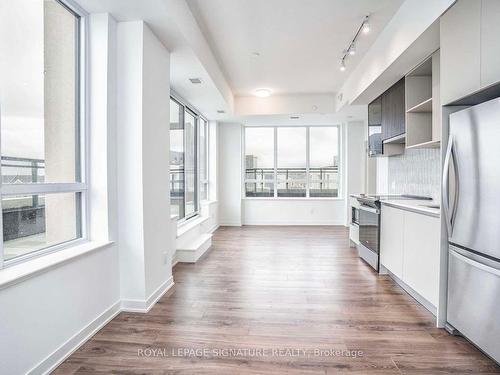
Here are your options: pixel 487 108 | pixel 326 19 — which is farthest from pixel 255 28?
pixel 487 108

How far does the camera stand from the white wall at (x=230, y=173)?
7516 millimetres

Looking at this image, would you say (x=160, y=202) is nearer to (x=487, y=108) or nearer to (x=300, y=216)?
(x=487, y=108)

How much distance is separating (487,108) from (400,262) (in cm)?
186

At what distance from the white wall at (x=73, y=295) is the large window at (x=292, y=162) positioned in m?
5.55

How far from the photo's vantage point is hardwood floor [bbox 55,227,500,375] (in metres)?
1.91

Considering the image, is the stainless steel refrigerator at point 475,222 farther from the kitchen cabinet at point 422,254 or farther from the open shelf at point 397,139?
the open shelf at point 397,139

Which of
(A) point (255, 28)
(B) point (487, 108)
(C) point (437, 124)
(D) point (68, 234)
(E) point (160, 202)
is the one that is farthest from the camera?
(A) point (255, 28)

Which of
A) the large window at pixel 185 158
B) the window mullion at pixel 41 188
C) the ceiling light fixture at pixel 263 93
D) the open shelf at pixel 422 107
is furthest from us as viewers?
the ceiling light fixture at pixel 263 93

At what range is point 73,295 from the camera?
2070 mm

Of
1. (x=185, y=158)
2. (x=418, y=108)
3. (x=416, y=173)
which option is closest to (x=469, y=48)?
(x=418, y=108)

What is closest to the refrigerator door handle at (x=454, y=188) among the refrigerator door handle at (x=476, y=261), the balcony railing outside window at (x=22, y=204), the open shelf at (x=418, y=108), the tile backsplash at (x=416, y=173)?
the refrigerator door handle at (x=476, y=261)

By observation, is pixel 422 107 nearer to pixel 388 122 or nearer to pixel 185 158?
pixel 388 122

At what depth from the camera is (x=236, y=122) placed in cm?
736

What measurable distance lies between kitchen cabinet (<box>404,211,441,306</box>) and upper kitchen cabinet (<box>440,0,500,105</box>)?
1.09 m
